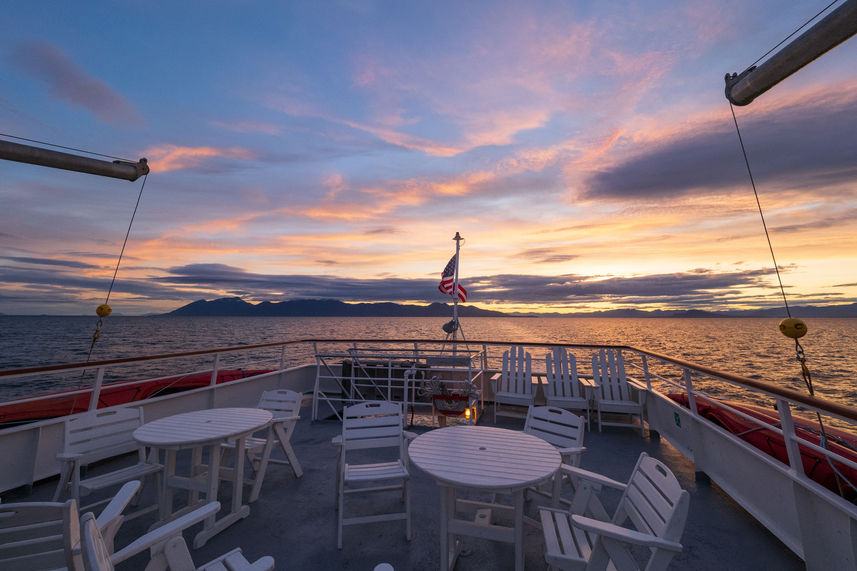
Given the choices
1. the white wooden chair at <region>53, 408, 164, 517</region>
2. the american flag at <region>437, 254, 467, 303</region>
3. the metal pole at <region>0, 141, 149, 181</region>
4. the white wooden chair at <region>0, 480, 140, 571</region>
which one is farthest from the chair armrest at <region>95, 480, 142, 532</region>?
the american flag at <region>437, 254, 467, 303</region>

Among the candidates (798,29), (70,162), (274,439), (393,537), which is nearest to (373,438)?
(393,537)

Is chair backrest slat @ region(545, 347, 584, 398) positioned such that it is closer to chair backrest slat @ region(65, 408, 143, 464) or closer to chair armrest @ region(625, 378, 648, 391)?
chair armrest @ region(625, 378, 648, 391)

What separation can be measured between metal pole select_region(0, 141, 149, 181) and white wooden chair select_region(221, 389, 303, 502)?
11.3 feet

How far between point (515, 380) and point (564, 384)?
78 centimetres

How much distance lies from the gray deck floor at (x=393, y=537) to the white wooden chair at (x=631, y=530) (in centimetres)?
63

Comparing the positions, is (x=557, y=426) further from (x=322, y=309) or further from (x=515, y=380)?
(x=322, y=309)

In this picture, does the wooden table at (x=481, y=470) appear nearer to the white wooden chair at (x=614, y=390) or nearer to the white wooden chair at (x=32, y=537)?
the white wooden chair at (x=32, y=537)

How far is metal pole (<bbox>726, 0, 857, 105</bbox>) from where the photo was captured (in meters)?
2.40

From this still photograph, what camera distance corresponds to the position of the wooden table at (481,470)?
75.0 inches

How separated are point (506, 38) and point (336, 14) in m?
2.70

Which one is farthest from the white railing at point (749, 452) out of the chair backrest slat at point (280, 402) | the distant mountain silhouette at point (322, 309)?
the distant mountain silhouette at point (322, 309)

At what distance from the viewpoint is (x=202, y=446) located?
2746 mm

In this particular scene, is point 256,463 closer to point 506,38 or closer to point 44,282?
point 506,38

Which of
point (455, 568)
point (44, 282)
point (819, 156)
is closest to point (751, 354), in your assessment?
point (819, 156)
